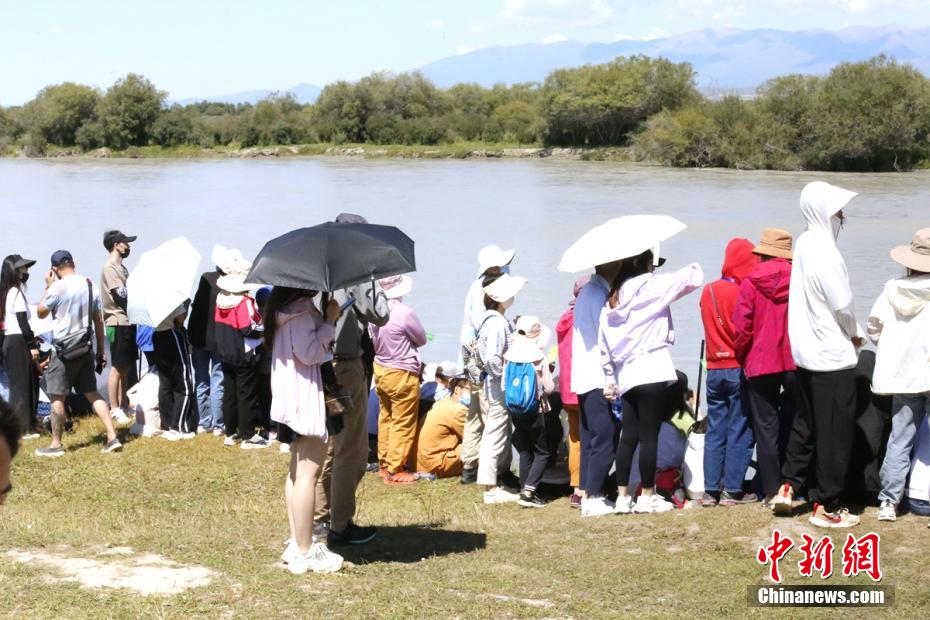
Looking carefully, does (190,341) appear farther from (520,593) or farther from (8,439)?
(8,439)

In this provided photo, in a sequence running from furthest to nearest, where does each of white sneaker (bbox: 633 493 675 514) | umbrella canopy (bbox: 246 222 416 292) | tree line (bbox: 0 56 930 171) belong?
tree line (bbox: 0 56 930 171) < white sneaker (bbox: 633 493 675 514) < umbrella canopy (bbox: 246 222 416 292)

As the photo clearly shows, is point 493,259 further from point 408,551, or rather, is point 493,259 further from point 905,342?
point 905,342

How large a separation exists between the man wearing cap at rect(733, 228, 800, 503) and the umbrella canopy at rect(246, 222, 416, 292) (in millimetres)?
2154

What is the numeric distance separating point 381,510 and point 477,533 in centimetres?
101

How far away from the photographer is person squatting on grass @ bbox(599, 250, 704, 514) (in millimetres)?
6324

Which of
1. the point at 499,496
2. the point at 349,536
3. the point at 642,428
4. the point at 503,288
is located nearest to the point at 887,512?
the point at 642,428

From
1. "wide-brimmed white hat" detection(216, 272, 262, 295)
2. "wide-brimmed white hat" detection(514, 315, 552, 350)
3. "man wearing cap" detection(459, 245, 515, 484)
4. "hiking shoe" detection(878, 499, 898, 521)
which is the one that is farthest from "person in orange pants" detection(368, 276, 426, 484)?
"hiking shoe" detection(878, 499, 898, 521)

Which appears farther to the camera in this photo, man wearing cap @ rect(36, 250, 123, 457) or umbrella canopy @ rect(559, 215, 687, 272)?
man wearing cap @ rect(36, 250, 123, 457)

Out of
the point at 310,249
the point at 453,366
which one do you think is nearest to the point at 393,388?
the point at 453,366

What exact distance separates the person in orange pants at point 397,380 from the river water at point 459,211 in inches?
170

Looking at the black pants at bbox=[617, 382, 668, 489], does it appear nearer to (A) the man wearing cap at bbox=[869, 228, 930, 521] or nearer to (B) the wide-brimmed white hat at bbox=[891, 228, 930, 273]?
(A) the man wearing cap at bbox=[869, 228, 930, 521]

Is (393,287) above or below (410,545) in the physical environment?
above

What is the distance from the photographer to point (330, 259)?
509cm

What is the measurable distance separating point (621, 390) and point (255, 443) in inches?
139
